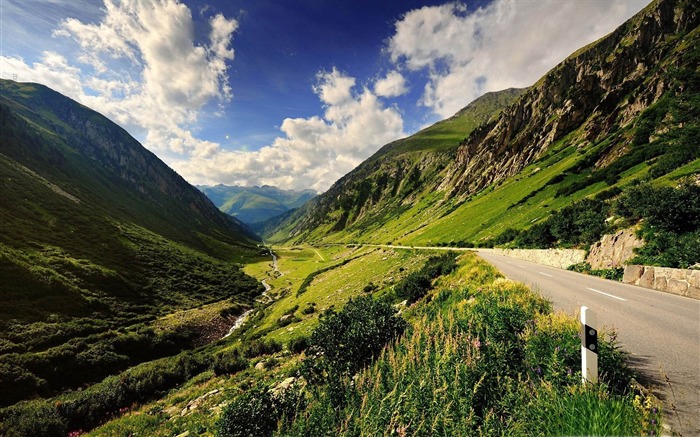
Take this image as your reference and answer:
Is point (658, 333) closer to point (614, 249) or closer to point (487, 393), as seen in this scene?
point (487, 393)

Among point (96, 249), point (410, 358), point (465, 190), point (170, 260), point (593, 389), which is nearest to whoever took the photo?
point (593, 389)

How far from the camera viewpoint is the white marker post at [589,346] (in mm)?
5586

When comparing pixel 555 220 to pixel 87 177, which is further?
pixel 87 177

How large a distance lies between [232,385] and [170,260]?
8321 cm

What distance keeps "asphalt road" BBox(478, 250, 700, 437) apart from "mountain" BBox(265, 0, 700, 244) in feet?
89.6

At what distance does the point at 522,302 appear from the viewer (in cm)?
1155

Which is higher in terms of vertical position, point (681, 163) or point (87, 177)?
point (87, 177)

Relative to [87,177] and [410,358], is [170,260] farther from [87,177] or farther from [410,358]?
[87,177]

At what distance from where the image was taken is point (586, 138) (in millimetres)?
93938

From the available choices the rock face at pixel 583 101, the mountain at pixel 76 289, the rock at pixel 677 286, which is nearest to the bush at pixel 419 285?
the rock at pixel 677 286

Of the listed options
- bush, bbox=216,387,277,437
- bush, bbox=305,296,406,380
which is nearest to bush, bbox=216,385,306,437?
bush, bbox=216,387,277,437

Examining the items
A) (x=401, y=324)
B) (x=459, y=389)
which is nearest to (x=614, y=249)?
(x=401, y=324)

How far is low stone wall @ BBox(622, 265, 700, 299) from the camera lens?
49.1 feet

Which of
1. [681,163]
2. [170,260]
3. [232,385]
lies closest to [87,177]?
[170,260]
